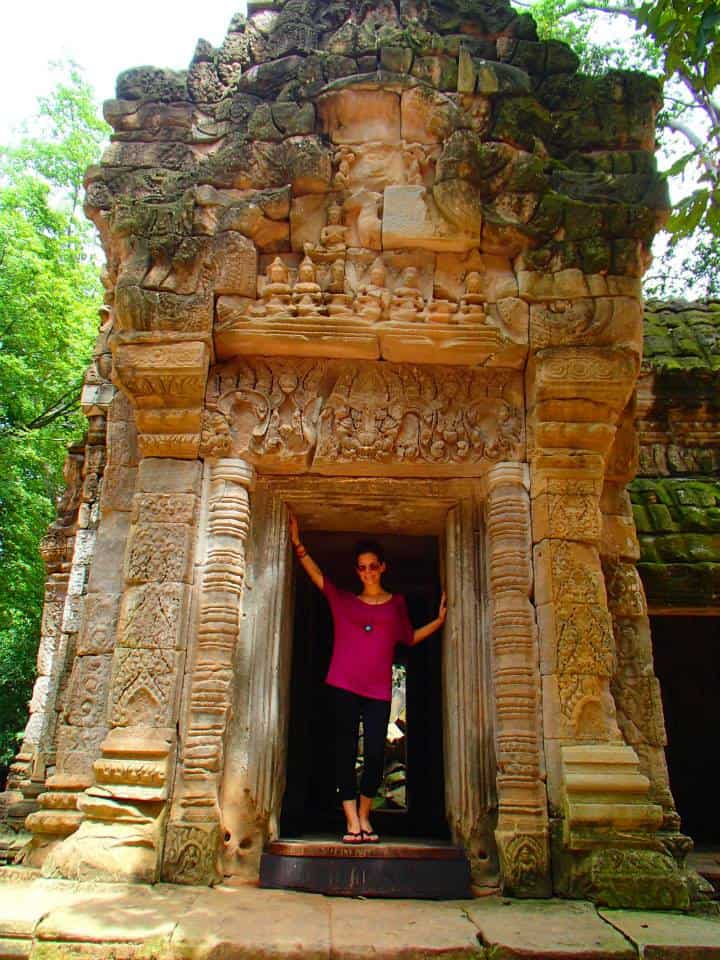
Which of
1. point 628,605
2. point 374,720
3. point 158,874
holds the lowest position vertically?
point 158,874

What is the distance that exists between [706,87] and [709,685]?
26.4ft

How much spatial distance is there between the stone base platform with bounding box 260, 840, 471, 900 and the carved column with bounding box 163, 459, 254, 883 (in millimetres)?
422

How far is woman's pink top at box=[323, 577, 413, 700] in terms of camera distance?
18.6 feet

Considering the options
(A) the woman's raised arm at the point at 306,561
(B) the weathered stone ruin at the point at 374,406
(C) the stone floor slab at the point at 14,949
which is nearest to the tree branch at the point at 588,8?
(B) the weathered stone ruin at the point at 374,406

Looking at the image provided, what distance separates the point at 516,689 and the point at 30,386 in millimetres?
14915

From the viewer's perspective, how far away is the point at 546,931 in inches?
151

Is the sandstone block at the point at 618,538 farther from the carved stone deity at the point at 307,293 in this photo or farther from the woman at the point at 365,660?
the carved stone deity at the point at 307,293

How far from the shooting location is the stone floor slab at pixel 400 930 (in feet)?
11.7

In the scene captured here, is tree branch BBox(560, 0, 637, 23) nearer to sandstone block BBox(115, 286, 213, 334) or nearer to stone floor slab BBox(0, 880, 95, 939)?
sandstone block BBox(115, 286, 213, 334)

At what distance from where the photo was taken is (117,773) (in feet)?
15.2

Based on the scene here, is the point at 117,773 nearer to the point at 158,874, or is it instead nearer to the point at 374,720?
the point at 158,874

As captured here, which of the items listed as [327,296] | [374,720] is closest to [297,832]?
[374,720]

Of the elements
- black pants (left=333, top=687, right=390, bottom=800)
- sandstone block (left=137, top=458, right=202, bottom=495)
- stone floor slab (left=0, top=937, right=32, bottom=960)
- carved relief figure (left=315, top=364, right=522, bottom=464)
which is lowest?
stone floor slab (left=0, top=937, right=32, bottom=960)

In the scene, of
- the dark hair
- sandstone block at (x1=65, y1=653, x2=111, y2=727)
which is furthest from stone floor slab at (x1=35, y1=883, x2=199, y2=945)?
the dark hair
